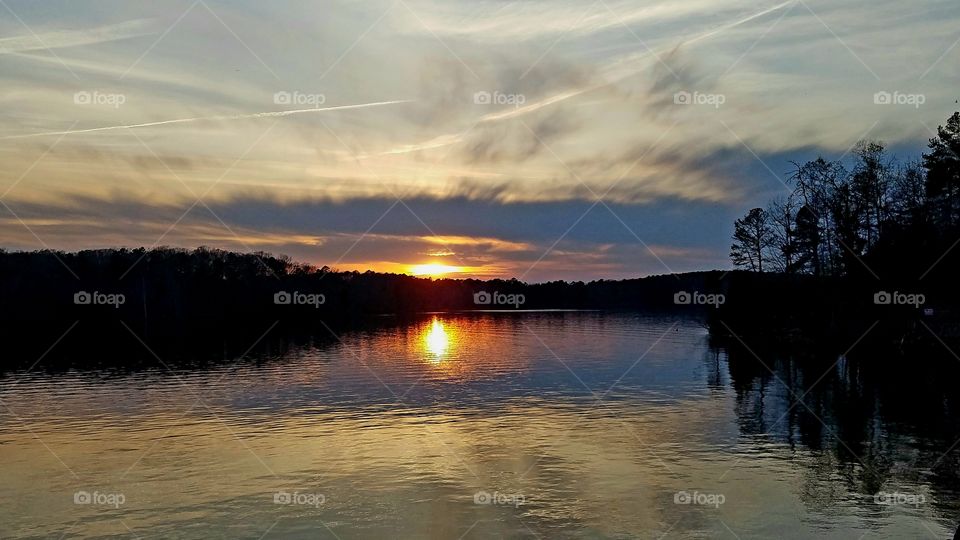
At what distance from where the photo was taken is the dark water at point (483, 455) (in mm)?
22438

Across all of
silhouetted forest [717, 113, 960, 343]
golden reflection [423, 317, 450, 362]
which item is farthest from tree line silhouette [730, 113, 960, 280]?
golden reflection [423, 317, 450, 362]

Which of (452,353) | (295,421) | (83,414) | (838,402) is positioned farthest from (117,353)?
(838,402)

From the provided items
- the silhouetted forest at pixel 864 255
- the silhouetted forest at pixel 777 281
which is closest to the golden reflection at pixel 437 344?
the silhouetted forest at pixel 777 281

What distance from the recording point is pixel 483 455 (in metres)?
31.3

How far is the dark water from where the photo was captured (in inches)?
883

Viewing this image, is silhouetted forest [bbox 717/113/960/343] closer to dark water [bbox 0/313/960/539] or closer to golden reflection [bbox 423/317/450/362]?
dark water [bbox 0/313/960/539]

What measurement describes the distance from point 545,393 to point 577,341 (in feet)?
185

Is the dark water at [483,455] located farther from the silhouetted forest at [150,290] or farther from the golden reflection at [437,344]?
the silhouetted forest at [150,290]

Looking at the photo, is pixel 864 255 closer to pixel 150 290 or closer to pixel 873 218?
pixel 873 218

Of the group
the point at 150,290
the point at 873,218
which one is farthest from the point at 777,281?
the point at 150,290

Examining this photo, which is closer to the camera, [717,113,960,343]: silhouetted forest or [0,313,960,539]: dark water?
[0,313,960,539]: dark water

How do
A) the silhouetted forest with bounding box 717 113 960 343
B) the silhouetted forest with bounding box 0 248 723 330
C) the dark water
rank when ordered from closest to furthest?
the dark water < the silhouetted forest with bounding box 717 113 960 343 < the silhouetted forest with bounding box 0 248 723 330

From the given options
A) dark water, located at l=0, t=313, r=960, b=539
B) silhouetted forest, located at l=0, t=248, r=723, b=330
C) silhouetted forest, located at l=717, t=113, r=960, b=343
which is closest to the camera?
dark water, located at l=0, t=313, r=960, b=539

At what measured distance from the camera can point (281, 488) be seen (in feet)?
86.2
